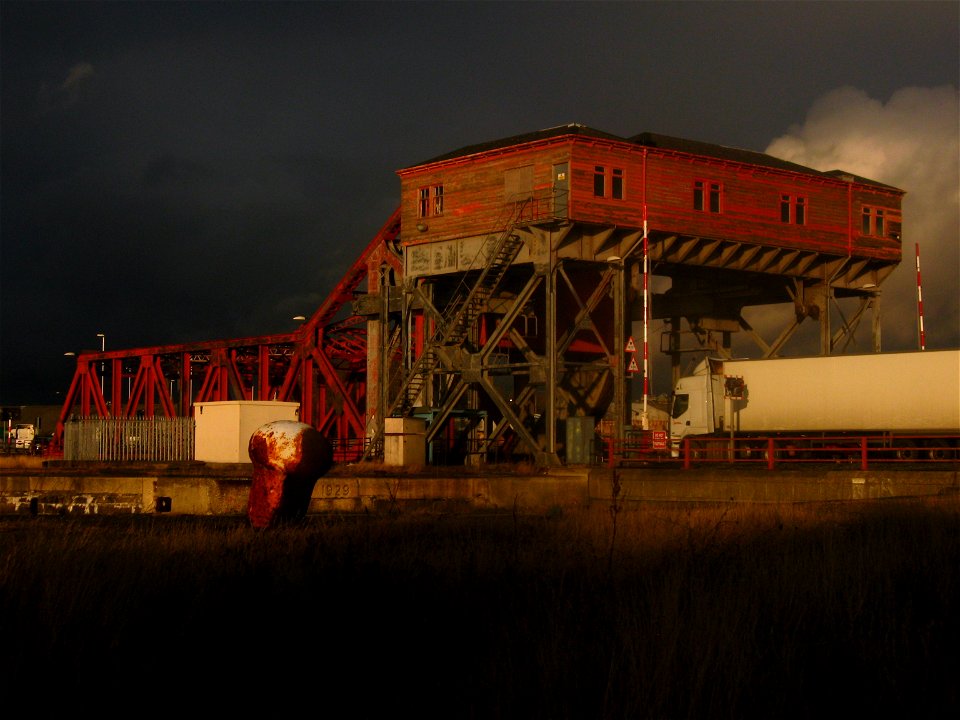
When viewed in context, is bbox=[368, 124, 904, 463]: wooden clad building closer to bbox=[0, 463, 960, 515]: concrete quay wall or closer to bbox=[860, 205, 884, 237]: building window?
bbox=[860, 205, 884, 237]: building window

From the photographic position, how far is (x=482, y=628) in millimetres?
10086

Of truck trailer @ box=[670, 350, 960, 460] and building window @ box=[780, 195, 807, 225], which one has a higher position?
building window @ box=[780, 195, 807, 225]

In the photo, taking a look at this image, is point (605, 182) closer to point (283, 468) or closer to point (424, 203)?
point (424, 203)

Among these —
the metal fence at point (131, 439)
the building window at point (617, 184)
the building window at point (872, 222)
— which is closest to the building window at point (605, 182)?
the building window at point (617, 184)

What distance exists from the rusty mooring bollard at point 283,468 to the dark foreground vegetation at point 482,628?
2.91 m

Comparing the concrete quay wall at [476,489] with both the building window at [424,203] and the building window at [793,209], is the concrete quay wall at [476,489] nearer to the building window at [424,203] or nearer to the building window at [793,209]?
the building window at [424,203]

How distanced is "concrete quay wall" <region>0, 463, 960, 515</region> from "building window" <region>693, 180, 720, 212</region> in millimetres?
15854

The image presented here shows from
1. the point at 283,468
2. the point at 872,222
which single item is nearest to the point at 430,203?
the point at 872,222

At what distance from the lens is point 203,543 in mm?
14430

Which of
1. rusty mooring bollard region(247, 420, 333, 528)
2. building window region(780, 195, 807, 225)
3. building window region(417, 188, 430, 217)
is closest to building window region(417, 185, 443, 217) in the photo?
building window region(417, 188, 430, 217)

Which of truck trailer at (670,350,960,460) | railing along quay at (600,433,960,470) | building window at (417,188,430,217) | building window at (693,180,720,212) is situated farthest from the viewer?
building window at (417,188,430,217)

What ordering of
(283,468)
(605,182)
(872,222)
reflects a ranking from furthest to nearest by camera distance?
(872,222) < (605,182) < (283,468)

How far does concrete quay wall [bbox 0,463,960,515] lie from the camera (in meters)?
27.1

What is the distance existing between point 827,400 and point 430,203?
16.4 meters
